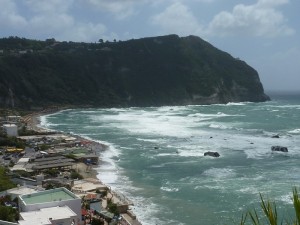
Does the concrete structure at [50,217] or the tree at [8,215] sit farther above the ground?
the concrete structure at [50,217]

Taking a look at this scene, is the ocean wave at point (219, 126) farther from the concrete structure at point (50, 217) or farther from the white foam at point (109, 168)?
the concrete structure at point (50, 217)

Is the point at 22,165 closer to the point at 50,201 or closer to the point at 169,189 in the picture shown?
the point at 169,189

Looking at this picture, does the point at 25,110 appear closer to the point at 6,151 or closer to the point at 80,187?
the point at 6,151

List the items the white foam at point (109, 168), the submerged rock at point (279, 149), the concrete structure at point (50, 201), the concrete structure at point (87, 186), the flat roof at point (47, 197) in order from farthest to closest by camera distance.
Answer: the submerged rock at point (279, 149), the white foam at point (109, 168), the concrete structure at point (87, 186), the flat roof at point (47, 197), the concrete structure at point (50, 201)

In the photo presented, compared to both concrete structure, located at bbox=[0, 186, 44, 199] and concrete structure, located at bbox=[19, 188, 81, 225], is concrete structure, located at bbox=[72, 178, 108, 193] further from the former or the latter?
concrete structure, located at bbox=[19, 188, 81, 225]

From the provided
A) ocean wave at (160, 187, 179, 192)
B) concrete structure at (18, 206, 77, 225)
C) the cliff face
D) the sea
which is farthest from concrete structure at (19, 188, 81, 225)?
the cliff face

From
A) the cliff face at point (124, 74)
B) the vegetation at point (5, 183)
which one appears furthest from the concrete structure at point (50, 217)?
the cliff face at point (124, 74)

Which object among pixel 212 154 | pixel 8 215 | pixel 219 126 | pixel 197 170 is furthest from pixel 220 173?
pixel 219 126
